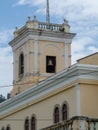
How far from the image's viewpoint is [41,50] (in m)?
41.1

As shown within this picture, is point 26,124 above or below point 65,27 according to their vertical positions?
below

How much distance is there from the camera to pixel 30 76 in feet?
132

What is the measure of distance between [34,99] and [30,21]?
795cm

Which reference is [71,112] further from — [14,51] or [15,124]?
[14,51]

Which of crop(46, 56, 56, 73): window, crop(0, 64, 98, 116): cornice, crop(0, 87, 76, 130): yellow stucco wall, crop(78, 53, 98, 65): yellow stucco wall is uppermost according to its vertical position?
crop(46, 56, 56, 73): window

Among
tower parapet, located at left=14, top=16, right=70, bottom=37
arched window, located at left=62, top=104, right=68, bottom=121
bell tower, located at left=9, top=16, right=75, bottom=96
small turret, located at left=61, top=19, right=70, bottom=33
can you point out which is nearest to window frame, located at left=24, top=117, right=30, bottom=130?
bell tower, located at left=9, top=16, right=75, bottom=96

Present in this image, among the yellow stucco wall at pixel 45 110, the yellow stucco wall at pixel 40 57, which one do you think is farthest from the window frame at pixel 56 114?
the yellow stucco wall at pixel 40 57

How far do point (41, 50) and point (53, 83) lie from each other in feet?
28.3

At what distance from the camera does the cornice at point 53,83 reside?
30.3 m

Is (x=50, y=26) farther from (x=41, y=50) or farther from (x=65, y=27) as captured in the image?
(x=41, y=50)

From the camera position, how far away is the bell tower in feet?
133

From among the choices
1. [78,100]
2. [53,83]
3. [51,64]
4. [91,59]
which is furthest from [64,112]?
[51,64]

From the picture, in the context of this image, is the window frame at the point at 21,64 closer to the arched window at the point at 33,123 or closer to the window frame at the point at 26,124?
the window frame at the point at 26,124

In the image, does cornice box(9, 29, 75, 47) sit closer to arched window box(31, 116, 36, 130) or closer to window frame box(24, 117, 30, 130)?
window frame box(24, 117, 30, 130)
